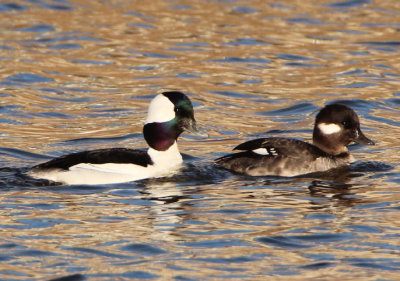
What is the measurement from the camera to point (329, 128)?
12141mm

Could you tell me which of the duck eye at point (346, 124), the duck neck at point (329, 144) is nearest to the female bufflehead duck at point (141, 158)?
the duck neck at point (329, 144)

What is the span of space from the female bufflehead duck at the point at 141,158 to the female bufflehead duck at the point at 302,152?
0.69 meters

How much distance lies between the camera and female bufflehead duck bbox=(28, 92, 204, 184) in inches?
432

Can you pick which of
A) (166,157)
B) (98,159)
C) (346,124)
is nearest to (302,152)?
(346,124)

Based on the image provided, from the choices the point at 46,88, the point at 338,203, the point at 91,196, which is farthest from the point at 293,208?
the point at 46,88

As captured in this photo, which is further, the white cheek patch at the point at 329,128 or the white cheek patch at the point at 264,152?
the white cheek patch at the point at 329,128

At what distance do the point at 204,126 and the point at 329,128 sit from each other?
3059mm

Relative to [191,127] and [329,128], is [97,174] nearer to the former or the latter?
[191,127]

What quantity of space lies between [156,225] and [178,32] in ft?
37.4

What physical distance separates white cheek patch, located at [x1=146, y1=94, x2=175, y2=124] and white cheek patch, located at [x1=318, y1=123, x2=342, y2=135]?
6.46 ft

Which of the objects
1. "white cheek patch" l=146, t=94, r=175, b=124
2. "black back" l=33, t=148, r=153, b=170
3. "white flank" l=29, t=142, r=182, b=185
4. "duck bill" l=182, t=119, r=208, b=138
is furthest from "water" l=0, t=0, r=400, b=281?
"white cheek patch" l=146, t=94, r=175, b=124

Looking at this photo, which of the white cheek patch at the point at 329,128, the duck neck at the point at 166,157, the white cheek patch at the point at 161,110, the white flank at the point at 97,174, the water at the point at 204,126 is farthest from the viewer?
the white cheek patch at the point at 329,128

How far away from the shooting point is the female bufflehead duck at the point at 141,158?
1096 cm

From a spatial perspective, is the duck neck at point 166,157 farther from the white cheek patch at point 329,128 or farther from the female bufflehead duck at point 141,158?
the white cheek patch at point 329,128
